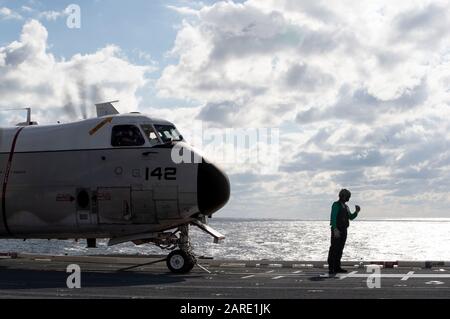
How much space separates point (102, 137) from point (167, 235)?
440cm

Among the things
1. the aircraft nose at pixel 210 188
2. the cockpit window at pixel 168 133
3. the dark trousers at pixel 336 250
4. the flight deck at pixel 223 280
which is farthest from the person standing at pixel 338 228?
the cockpit window at pixel 168 133

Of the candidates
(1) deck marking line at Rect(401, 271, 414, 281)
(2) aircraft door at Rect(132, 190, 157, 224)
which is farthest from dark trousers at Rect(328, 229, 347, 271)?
(2) aircraft door at Rect(132, 190, 157, 224)

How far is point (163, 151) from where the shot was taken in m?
22.0

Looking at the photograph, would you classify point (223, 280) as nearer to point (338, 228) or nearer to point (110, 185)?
point (338, 228)

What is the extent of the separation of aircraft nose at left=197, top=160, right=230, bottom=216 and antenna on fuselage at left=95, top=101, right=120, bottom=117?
4870 millimetres

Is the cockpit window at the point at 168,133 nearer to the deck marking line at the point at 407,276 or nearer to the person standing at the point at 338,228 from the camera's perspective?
the person standing at the point at 338,228

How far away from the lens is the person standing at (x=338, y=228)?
20.4 metres

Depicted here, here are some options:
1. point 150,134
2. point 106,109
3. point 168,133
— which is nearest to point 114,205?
point 150,134

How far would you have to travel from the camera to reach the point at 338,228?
20469 mm

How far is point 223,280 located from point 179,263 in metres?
3.67

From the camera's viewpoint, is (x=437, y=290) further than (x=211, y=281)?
No

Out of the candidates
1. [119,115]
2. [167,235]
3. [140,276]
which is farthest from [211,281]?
[119,115]
